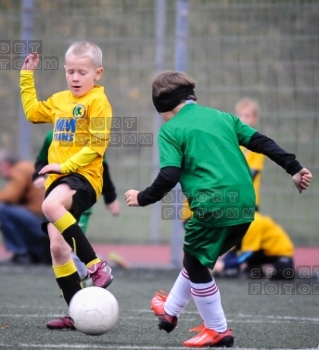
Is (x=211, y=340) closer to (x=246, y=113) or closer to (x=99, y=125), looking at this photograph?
(x=99, y=125)

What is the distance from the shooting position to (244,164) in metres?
4.76

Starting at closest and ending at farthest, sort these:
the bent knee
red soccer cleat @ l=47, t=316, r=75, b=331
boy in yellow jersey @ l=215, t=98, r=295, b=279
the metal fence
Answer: red soccer cleat @ l=47, t=316, r=75, b=331 → the bent knee → boy in yellow jersey @ l=215, t=98, r=295, b=279 → the metal fence

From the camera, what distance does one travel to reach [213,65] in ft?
30.4

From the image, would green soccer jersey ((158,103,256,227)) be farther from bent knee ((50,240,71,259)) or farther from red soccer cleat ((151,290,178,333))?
bent knee ((50,240,71,259))

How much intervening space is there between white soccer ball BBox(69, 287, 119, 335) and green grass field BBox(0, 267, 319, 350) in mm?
98

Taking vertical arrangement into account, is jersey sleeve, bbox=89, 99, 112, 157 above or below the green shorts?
above

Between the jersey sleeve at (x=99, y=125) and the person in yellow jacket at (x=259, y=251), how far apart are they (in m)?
3.29

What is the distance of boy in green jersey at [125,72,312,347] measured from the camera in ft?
15.1

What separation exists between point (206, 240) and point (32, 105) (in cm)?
160

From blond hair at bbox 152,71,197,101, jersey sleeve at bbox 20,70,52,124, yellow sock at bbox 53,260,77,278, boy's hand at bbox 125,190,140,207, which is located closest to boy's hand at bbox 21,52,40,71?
jersey sleeve at bbox 20,70,52,124

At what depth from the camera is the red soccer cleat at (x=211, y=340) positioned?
465 centimetres

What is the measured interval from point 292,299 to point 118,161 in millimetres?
3297

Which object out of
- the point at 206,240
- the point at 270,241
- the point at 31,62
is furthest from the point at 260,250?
the point at 206,240

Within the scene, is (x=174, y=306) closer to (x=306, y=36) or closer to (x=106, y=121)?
(x=106, y=121)
